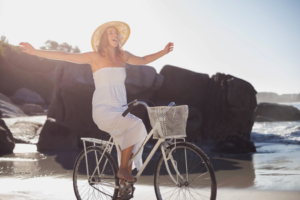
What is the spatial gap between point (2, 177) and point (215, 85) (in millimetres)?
10491

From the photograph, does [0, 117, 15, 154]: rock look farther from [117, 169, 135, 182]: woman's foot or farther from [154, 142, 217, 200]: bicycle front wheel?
[117, 169, 135, 182]: woman's foot

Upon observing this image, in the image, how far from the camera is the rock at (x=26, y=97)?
113 ft

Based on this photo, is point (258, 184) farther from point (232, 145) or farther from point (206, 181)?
point (232, 145)

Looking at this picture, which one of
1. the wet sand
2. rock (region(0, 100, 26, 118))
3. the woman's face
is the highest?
the woman's face

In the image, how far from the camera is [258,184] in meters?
5.42

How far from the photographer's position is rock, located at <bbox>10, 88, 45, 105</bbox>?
34344 millimetres

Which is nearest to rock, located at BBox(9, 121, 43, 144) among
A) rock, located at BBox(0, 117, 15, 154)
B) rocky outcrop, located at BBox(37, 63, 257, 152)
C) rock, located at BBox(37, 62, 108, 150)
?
rocky outcrop, located at BBox(37, 63, 257, 152)

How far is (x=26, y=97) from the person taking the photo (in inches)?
1395

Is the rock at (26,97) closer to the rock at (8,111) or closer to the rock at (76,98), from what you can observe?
the rock at (8,111)

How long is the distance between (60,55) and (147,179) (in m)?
3.00

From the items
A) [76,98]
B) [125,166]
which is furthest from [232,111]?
[125,166]

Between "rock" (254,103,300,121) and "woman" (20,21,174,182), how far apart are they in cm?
3080

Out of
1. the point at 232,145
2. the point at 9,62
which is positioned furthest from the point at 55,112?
the point at 9,62

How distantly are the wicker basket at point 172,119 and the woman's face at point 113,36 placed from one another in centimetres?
121
